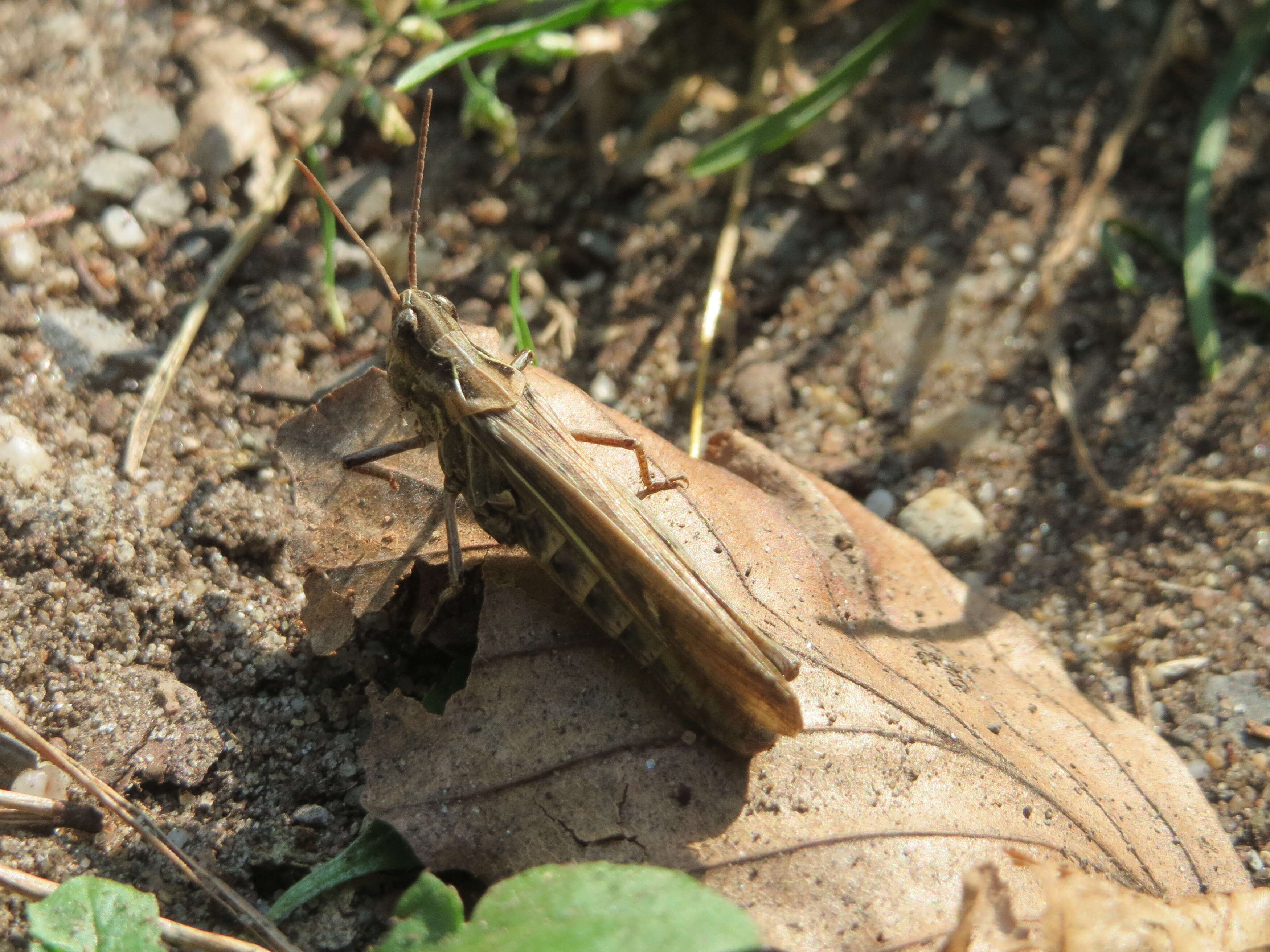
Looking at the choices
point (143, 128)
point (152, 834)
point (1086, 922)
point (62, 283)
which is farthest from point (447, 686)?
point (143, 128)

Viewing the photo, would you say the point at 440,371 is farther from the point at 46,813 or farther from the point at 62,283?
the point at 62,283

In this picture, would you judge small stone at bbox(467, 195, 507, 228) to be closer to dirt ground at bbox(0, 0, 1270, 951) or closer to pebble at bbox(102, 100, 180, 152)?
dirt ground at bbox(0, 0, 1270, 951)

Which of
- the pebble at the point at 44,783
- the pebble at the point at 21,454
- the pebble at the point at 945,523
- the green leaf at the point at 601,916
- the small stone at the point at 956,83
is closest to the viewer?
the green leaf at the point at 601,916

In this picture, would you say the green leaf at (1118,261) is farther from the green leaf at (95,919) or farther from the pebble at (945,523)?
the green leaf at (95,919)

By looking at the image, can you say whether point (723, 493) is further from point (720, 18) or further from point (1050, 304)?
point (720, 18)

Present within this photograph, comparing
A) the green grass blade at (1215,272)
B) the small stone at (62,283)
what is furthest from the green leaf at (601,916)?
the green grass blade at (1215,272)

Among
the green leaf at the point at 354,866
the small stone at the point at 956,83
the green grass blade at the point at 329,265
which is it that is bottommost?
the small stone at the point at 956,83

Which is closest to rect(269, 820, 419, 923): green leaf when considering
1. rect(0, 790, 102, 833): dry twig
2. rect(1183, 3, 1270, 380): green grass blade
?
rect(0, 790, 102, 833): dry twig
